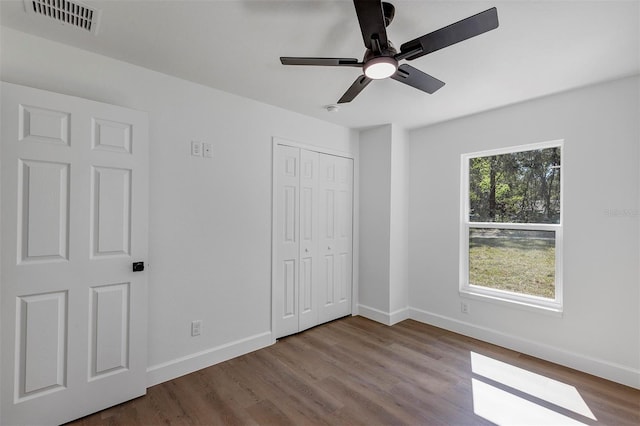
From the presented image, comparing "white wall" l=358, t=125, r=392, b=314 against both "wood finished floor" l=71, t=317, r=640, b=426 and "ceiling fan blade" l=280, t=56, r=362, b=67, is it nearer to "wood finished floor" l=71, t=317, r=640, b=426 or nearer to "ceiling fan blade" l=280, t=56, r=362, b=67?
"wood finished floor" l=71, t=317, r=640, b=426

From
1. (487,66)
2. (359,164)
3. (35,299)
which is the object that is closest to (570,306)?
(487,66)

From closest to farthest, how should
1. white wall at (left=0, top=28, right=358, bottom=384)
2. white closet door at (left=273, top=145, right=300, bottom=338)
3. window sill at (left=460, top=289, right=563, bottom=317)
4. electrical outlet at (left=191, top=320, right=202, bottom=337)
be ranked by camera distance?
white wall at (left=0, top=28, right=358, bottom=384), electrical outlet at (left=191, top=320, right=202, bottom=337), window sill at (left=460, top=289, right=563, bottom=317), white closet door at (left=273, top=145, right=300, bottom=338)

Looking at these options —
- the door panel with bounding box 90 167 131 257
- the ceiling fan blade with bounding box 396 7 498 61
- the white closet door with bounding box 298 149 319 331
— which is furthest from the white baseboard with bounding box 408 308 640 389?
the door panel with bounding box 90 167 131 257

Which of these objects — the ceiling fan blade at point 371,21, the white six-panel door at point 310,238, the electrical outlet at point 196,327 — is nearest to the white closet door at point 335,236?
the white six-panel door at point 310,238

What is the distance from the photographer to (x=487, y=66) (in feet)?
7.25

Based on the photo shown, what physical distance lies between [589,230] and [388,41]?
2413 millimetres

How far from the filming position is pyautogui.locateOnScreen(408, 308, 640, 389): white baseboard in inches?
93.7

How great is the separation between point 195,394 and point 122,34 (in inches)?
97.9

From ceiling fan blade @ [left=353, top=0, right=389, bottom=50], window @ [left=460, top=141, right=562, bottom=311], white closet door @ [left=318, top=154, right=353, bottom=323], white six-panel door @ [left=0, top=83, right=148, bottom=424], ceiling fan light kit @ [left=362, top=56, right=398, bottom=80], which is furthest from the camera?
white closet door @ [left=318, top=154, right=353, bottom=323]

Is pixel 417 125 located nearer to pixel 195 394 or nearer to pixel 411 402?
pixel 411 402

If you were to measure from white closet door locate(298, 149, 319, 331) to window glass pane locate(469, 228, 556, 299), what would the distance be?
1787 millimetres

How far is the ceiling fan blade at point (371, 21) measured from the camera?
1241 millimetres

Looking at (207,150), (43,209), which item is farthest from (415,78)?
(43,209)

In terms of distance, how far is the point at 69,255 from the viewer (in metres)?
1.91
